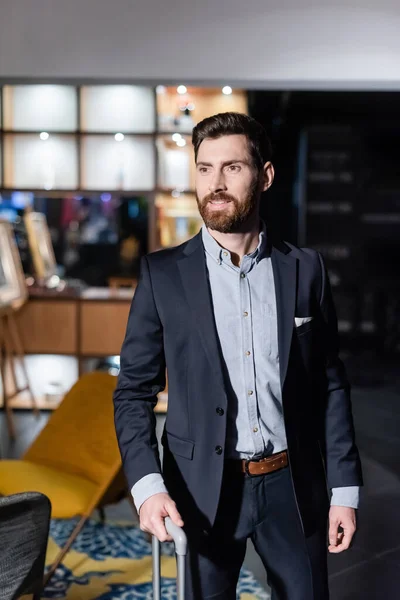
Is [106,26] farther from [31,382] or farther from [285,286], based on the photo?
[31,382]

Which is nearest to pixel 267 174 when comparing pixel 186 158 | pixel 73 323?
pixel 73 323

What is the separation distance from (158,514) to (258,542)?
34 centimetres

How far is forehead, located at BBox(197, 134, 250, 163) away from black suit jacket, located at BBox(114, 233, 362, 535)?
0.78 ft

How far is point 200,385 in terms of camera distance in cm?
184

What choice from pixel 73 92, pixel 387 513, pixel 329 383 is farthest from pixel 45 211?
pixel 329 383

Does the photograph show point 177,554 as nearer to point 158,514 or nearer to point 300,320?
point 158,514

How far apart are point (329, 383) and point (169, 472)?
47cm

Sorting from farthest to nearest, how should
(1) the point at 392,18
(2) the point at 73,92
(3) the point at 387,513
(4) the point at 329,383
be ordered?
(2) the point at 73,92 < (3) the point at 387,513 < (1) the point at 392,18 < (4) the point at 329,383

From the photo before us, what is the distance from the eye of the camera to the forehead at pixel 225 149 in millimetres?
1821

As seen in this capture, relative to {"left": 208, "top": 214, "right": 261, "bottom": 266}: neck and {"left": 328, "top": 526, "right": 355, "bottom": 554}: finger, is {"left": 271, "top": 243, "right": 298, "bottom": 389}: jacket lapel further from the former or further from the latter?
{"left": 328, "top": 526, "right": 355, "bottom": 554}: finger

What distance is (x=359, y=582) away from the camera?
150 inches

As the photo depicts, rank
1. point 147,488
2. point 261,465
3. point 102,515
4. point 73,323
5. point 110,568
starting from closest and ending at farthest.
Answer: point 147,488, point 261,465, point 110,568, point 102,515, point 73,323

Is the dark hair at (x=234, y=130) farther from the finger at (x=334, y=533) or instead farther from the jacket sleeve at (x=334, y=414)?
the finger at (x=334, y=533)

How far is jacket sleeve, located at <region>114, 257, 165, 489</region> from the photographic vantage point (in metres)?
1.87
